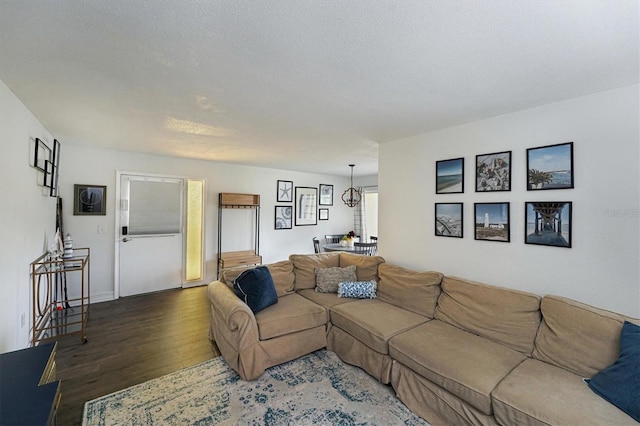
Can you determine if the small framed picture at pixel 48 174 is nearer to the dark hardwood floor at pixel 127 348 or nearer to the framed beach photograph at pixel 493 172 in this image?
the dark hardwood floor at pixel 127 348

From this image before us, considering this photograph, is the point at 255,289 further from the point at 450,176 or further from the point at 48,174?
the point at 48,174

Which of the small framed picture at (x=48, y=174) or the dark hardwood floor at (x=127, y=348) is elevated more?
the small framed picture at (x=48, y=174)

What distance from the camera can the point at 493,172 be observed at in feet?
8.59

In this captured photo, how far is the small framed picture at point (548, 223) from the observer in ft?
7.18

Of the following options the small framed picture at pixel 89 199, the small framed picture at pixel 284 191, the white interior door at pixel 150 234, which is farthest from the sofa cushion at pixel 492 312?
the small framed picture at pixel 89 199

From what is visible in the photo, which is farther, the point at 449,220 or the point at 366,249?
the point at 366,249

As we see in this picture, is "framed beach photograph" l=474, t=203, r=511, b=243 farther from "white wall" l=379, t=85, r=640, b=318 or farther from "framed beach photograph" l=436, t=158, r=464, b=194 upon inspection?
"framed beach photograph" l=436, t=158, r=464, b=194

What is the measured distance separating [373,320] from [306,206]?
14.6 ft

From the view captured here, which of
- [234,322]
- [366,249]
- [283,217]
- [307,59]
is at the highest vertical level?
[307,59]

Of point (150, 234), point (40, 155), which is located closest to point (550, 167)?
point (40, 155)

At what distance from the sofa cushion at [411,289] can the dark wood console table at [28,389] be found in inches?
105

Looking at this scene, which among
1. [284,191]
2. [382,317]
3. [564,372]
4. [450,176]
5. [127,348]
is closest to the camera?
[564,372]

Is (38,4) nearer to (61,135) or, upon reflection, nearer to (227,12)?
(227,12)

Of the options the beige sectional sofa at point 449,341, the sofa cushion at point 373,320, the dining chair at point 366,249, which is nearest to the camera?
the beige sectional sofa at point 449,341
